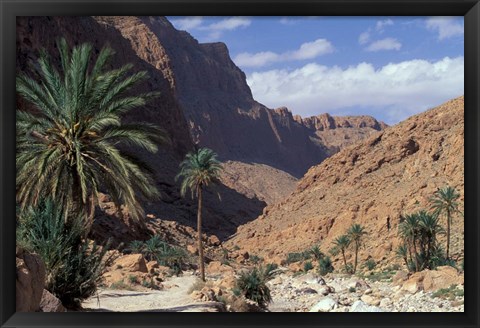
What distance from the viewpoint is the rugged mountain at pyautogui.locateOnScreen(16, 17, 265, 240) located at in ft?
196

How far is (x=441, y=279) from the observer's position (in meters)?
27.7

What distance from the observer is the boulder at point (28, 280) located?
28.8 ft

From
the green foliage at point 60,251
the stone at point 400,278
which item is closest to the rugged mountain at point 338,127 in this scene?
the stone at point 400,278

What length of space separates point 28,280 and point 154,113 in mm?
78023

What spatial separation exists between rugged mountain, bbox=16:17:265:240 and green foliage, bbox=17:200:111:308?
31252 millimetres

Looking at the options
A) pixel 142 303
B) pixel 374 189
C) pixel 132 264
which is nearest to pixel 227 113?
pixel 374 189

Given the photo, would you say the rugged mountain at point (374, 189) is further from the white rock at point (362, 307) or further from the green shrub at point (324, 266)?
the white rock at point (362, 307)

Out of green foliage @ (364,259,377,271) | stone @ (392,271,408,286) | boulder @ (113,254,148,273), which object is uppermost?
boulder @ (113,254,148,273)

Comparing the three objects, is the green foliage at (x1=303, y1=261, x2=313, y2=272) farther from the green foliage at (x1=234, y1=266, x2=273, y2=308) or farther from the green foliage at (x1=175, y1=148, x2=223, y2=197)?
the green foliage at (x1=234, y1=266, x2=273, y2=308)

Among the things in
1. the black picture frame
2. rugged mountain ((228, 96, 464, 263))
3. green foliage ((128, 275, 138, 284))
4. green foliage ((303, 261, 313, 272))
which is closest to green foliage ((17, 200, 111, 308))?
the black picture frame

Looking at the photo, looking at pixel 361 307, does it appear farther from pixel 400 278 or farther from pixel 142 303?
pixel 142 303

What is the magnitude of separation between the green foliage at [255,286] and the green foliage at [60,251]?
1007 centimetres
